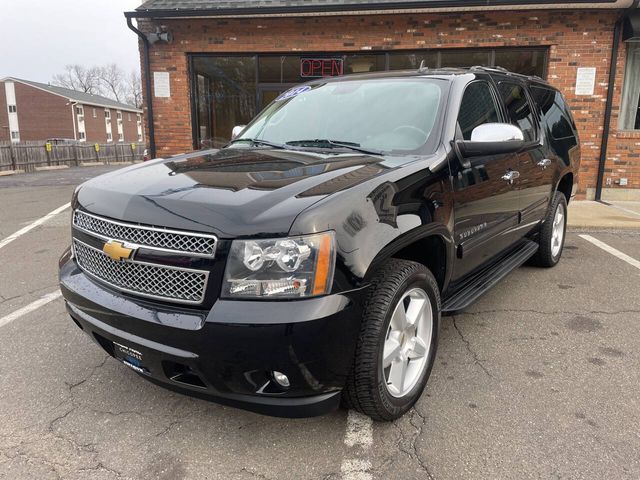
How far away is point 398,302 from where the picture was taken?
2355 millimetres

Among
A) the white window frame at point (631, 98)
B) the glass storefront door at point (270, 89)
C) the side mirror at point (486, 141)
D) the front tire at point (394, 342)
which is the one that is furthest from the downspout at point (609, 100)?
the front tire at point (394, 342)

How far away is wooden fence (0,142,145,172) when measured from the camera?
77.5 feet

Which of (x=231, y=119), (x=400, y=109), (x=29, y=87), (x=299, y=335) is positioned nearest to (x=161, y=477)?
(x=299, y=335)

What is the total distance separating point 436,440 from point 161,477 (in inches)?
50.8

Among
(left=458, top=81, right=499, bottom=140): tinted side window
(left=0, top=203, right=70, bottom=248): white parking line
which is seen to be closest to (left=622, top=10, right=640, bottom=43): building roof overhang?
(left=458, top=81, right=499, bottom=140): tinted side window

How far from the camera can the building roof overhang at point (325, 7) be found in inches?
350

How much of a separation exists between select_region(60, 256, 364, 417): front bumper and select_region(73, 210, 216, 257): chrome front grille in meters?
0.24

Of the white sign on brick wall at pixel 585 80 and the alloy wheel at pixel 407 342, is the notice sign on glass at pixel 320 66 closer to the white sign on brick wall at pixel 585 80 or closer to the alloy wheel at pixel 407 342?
the white sign on brick wall at pixel 585 80

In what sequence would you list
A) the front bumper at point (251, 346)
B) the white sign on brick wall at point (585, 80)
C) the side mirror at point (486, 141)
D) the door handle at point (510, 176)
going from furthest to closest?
the white sign on brick wall at point (585, 80), the door handle at point (510, 176), the side mirror at point (486, 141), the front bumper at point (251, 346)

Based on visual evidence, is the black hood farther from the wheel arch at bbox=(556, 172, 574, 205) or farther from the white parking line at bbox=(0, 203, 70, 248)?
the white parking line at bbox=(0, 203, 70, 248)

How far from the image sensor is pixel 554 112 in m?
5.20

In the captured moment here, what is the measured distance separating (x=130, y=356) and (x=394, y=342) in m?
1.26

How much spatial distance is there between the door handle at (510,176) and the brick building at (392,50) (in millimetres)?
6400

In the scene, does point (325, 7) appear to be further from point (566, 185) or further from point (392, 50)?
point (566, 185)
